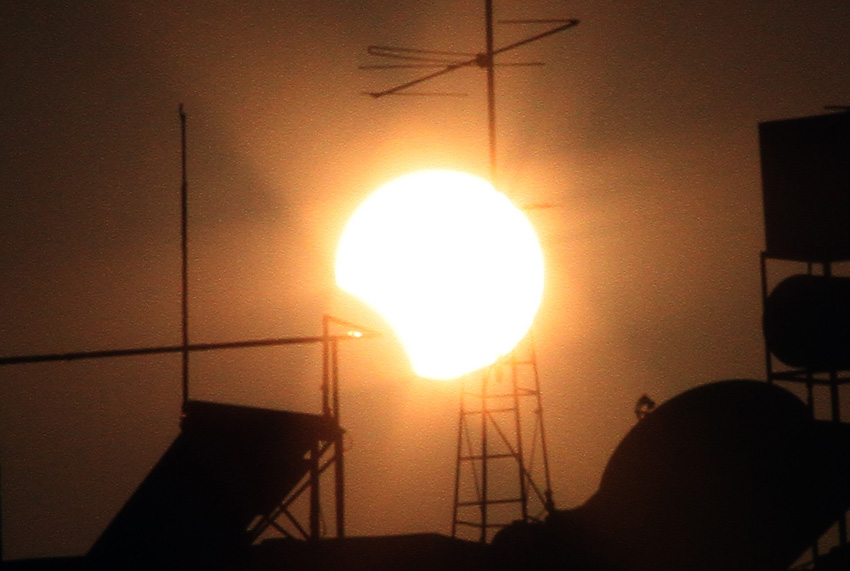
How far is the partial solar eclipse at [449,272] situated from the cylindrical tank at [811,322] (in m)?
1.65

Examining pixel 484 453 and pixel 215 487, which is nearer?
pixel 215 487

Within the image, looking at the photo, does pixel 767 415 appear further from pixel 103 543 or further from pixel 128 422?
pixel 128 422

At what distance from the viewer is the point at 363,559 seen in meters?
3.73

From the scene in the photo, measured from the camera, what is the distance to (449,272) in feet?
21.6

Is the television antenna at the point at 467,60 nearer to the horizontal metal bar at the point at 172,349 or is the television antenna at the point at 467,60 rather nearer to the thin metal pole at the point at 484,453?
the thin metal pole at the point at 484,453

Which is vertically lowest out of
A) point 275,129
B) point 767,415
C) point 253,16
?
point 767,415

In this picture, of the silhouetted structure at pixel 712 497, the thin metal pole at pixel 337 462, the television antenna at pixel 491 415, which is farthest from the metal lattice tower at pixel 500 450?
the silhouetted structure at pixel 712 497

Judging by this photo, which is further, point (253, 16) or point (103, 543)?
point (253, 16)

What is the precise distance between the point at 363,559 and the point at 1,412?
3.16 metres

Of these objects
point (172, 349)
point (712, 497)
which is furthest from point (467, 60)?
point (712, 497)

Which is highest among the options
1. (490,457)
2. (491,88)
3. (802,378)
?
(491,88)

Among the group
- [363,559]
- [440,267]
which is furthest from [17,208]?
[363,559]

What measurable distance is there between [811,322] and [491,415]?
212cm

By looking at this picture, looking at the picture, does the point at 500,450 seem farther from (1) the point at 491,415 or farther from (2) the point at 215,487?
(2) the point at 215,487
